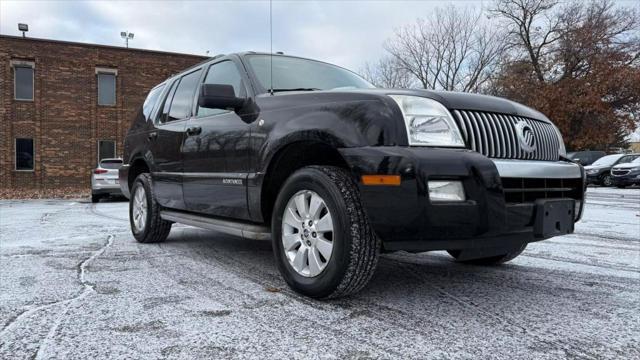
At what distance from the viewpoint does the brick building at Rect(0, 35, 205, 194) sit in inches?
891

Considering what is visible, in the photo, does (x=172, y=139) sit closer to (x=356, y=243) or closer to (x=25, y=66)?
(x=356, y=243)

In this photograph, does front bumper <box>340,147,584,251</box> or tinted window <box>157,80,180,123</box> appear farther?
tinted window <box>157,80,180,123</box>

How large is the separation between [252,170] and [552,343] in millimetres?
2186

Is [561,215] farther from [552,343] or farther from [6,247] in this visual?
[6,247]

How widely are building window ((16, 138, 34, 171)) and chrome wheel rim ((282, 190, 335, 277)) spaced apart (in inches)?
927

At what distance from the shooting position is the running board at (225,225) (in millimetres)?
3635

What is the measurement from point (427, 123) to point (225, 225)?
1.91 meters

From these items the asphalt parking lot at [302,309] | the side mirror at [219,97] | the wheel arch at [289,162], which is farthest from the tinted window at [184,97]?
the wheel arch at [289,162]

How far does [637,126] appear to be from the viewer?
3234cm

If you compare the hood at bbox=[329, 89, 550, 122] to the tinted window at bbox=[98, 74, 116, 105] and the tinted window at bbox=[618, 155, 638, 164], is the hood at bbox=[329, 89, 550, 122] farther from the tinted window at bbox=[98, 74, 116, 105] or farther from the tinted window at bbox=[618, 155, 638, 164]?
the tinted window at bbox=[98, 74, 116, 105]

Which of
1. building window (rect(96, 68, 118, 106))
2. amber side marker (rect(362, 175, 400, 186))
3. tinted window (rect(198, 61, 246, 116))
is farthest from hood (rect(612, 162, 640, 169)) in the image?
building window (rect(96, 68, 118, 106))

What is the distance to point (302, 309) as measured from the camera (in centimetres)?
300

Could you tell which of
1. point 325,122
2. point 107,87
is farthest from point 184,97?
point 107,87

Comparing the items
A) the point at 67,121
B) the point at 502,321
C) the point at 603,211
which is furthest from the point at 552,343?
the point at 67,121
